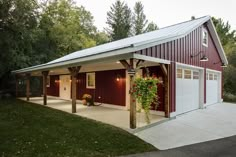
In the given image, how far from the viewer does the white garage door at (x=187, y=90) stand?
8586 millimetres

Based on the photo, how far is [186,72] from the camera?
942cm

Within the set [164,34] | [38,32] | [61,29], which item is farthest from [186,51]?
[61,29]

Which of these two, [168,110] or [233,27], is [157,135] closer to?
[168,110]

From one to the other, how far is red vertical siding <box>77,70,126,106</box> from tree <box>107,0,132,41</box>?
21355 millimetres

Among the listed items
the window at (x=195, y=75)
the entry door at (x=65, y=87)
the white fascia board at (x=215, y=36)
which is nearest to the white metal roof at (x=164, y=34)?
the white fascia board at (x=215, y=36)

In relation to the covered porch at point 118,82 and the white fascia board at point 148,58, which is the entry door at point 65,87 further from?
the white fascia board at point 148,58

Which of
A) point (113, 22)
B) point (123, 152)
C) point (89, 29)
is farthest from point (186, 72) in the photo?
point (113, 22)

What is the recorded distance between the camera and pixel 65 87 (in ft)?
50.2

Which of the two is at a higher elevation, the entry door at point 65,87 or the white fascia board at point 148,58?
the white fascia board at point 148,58

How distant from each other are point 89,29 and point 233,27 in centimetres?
2103

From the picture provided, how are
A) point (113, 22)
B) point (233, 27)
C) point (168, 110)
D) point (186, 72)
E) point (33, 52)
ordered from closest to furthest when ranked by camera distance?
point (168, 110) < point (186, 72) < point (33, 52) < point (233, 27) < point (113, 22)

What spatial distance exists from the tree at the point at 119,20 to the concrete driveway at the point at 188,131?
2592 cm

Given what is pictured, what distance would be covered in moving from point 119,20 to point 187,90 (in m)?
26.5

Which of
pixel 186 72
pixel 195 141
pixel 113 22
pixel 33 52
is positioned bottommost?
pixel 195 141
